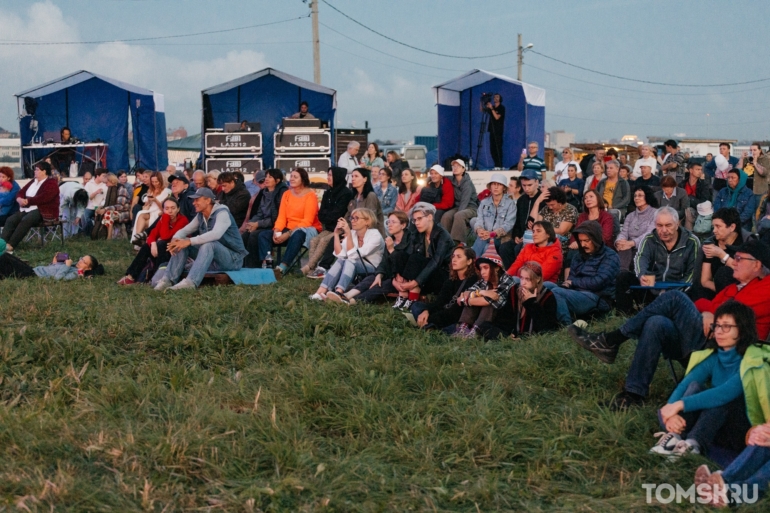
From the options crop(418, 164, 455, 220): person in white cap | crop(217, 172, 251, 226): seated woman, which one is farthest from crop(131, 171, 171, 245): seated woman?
crop(418, 164, 455, 220): person in white cap

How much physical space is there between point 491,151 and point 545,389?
14.9 metres

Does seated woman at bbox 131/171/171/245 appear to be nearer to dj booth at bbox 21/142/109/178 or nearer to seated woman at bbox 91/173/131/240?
seated woman at bbox 91/173/131/240

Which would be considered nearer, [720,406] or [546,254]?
[720,406]

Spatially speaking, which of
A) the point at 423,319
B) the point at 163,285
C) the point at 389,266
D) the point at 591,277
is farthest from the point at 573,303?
the point at 163,285

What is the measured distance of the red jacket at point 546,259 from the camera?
8109mm

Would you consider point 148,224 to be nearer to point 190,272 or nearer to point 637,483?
point 190,272

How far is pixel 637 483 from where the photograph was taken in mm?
4223

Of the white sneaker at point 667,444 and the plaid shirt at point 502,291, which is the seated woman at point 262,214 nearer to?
the plaid shirt at point 502,291

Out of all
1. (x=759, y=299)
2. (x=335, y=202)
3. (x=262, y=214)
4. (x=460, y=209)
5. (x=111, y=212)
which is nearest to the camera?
(x=759, y=299)

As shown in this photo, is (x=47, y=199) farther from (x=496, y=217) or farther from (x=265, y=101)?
(x=265, y=101)

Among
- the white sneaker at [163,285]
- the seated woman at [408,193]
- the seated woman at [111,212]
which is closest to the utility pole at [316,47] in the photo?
the seated woman at [111,212]

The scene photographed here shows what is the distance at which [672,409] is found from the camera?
14.8 feet

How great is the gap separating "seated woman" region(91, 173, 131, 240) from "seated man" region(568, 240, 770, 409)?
11.3m

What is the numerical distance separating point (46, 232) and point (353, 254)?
7.56m
